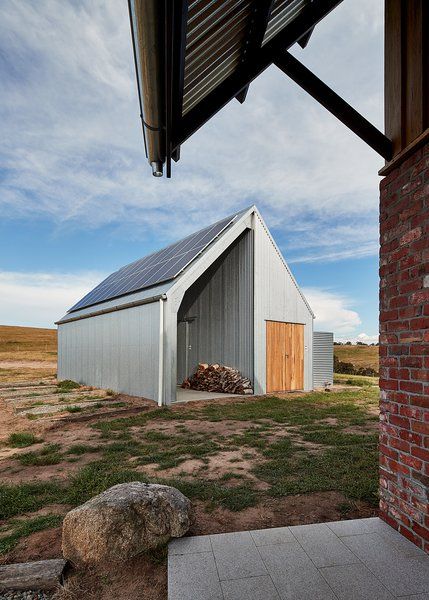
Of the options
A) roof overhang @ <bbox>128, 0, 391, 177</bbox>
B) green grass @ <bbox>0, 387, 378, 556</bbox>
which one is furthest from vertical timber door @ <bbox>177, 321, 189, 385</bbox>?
roof overhang @ <bbox>128, 0, 391, 177</bbox>

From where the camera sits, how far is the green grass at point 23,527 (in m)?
2.95

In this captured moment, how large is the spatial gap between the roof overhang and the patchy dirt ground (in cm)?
300

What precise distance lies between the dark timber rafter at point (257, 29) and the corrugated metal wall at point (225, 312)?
31.7ft

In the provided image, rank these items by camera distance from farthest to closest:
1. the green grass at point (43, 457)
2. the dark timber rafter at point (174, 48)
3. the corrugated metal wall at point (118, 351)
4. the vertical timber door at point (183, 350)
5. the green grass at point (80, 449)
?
1. the vertical timber door at point (183, 350)
2. the corrugated metal wall at point (118, 351)
3. the green grass at point (80, 449)
4. the green grass at point (43, 457)
5. the dark timber rafter at point (174, 48)

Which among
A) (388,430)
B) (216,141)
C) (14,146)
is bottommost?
(388,430)

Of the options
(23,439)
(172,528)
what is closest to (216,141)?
(23,439)

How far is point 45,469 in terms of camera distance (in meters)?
4.94

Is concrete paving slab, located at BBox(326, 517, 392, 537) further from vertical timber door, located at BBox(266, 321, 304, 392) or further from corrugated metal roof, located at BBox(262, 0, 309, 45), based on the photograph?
vertical timber door, located at BBox(266, 321, 304, 392)

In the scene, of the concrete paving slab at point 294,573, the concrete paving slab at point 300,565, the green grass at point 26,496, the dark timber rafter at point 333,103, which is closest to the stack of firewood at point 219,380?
the green grass at point 26,496

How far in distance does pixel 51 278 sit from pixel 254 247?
93.1 feet

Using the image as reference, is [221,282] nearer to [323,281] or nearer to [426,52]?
[323,281]

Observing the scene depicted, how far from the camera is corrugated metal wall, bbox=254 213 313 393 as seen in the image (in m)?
12.2

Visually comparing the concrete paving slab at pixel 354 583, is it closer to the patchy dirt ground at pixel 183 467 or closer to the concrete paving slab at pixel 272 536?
the concrete paving slab at pixel 272 536

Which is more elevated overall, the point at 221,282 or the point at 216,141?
the point at 216,141
